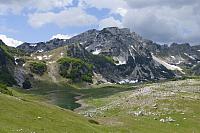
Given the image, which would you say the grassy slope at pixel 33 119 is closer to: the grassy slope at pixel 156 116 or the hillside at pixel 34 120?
the hillside at pixel 34 120

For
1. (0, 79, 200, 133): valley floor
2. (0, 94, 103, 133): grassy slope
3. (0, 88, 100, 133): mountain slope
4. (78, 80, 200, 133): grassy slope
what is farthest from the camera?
(78, 80, 200, 133): grassy slope

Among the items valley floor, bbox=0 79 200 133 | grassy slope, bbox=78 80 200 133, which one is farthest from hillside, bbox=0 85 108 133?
grassy slope, bbox=78 80 200 133

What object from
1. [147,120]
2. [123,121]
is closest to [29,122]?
[123,121]

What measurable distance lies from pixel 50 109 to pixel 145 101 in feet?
165

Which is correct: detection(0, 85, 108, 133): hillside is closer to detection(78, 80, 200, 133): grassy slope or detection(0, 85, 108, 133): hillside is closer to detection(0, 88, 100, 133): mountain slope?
detection(0, 88, 100, 133): mountain slope

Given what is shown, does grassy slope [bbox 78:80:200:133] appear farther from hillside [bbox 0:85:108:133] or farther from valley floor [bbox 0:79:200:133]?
hillside [bbox 0:85:108:133]

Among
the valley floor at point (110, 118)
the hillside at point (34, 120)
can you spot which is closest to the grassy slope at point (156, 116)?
the valley floor at point (110, 118)

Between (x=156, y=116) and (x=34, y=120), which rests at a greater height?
(x=34, y=120)

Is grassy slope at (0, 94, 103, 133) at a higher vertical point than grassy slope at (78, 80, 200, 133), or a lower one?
higher

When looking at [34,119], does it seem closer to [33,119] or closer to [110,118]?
[33,119]

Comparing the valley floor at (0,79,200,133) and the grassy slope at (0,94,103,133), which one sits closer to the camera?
the grassy slope at (0,94,103,133)

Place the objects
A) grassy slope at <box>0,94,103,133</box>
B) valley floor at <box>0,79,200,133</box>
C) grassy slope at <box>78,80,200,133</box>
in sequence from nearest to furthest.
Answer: grassy slope at <box>0,94,103,133</box> → valley floor at <box>0,79,200,133</box> → grassy slope at <box>78,80,200,133</box>

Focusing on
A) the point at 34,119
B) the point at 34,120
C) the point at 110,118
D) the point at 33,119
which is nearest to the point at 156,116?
the point at 110,118

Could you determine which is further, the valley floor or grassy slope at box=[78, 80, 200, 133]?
grassy slope at box=[78, 80, 200, 133]
